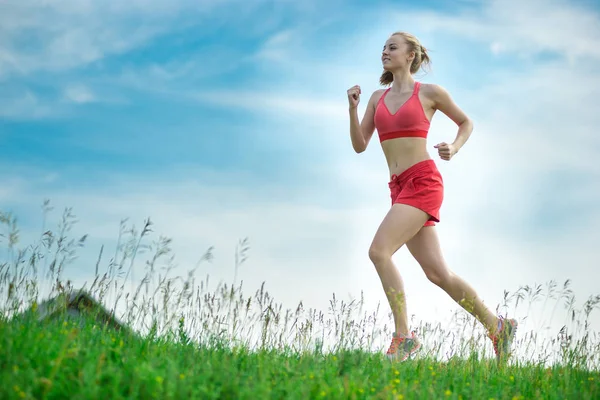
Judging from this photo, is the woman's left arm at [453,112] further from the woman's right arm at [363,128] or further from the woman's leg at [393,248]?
the woman's leg at [393,248]

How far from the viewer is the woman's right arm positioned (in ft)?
21.0

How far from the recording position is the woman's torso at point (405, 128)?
5.97 m

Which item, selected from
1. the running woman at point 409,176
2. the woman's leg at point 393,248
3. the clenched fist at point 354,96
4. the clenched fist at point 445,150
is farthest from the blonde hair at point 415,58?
the woman's leg at point 393,248

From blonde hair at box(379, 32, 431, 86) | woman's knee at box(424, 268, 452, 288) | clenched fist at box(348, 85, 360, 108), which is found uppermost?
blonde hair at box(379, 32, 431, 86)

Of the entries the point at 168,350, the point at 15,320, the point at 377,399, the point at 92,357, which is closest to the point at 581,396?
the point at 377,399

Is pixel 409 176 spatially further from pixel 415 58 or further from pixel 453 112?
pixel 415 58

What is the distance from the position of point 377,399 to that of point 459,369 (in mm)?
1717

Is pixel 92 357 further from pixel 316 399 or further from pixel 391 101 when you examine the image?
pixel 391 101

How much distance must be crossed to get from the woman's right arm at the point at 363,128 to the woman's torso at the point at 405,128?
0.25m

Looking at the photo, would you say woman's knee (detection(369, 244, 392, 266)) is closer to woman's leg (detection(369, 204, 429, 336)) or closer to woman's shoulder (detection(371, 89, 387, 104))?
woman's leg (detection(369, 204, 429, 336))

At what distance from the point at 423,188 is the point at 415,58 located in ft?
4.76

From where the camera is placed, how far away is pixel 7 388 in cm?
338

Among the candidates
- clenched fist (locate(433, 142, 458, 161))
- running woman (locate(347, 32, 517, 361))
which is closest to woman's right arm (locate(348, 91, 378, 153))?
running woman (locate(347, 32, 517, 361))

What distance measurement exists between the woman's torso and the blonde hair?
0.41 meters
